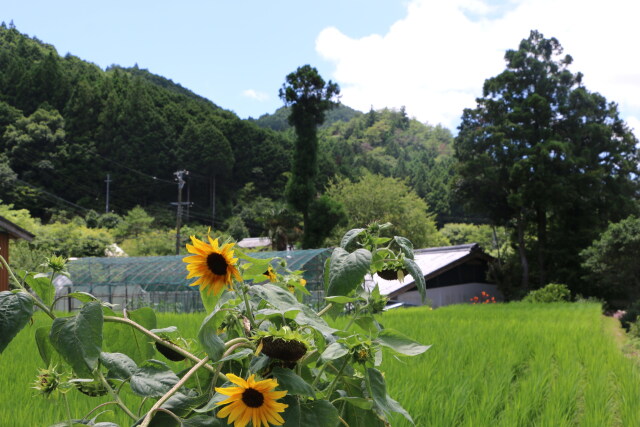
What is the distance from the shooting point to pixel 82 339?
84cm

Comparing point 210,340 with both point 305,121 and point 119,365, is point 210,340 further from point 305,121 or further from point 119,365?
point 305,121

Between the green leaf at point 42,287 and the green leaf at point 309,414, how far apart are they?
18.1 inches

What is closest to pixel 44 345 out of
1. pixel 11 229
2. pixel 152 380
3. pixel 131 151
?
pixel 152 380

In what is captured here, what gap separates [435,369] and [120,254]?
32.6 m

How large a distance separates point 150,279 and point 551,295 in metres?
14.0

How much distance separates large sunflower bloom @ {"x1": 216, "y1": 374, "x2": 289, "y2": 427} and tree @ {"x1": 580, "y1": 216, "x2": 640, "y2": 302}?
1922 centimetres

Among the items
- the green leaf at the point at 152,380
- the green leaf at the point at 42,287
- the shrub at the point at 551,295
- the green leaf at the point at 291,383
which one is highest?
the green leaf at the point at 42,287

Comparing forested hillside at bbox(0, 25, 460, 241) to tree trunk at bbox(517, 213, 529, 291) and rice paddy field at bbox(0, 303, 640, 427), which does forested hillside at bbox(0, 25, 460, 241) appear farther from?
rice paddy field at bbox(0, 303, 640, 427)

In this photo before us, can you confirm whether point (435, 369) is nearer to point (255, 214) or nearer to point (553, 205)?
point (553, 205)

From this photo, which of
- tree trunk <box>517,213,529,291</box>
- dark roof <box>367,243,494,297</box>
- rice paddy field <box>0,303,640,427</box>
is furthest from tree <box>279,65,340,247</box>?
rice paddy field <box>0,303,640,427</box>

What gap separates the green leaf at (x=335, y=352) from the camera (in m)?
0.91

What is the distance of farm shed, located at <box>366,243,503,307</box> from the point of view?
22.5 metres

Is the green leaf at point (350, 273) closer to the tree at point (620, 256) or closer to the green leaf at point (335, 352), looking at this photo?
the green leaf at point (335, 352)

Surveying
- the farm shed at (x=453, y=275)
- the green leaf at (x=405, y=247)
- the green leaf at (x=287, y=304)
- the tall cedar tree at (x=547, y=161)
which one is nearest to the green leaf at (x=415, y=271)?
the green leaf at (x=405, y=247)
